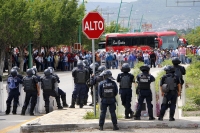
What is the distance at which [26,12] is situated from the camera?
151 feet

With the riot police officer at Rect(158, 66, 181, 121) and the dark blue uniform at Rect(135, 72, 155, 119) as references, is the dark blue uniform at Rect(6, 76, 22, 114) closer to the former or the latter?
the dark blue uniform at Rect(135, 72, 155, 119)

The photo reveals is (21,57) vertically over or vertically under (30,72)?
over

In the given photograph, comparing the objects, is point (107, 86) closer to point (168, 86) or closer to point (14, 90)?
point (168, 86)

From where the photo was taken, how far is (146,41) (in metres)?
74.8

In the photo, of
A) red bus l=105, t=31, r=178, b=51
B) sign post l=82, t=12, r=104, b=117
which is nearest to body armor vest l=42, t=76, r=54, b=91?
sign post l=82, t=12, r=104, b=117

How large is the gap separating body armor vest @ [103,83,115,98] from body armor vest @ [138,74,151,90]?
1247 mm

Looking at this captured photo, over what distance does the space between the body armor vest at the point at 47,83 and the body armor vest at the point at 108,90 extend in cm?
455

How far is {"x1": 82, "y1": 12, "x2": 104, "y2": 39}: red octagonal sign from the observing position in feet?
56.4

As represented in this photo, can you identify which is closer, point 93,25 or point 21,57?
point 93,25

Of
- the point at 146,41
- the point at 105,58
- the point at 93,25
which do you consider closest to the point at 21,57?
the point at 105,58

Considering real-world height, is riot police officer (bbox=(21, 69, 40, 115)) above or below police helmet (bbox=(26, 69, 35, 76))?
below

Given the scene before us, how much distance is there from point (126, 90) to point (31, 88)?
12.7ft

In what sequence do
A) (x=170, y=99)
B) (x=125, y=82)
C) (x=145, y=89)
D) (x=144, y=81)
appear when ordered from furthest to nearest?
1. (x=125, y=82)
2. (x=145, y=89)
3. (x=144, y=81)
4. (x=170, y=99)

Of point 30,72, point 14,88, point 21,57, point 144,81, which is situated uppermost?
point 21,57
